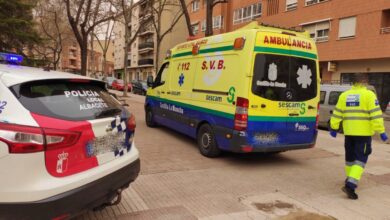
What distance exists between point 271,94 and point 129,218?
11.4ft

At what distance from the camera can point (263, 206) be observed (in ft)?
14.6

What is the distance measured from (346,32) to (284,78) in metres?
20.6

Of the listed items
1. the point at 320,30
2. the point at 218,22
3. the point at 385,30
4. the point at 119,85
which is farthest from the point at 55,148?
the point at 218,22

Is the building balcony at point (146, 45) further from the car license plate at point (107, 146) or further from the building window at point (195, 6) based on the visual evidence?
the car license plate at point (107, 146)

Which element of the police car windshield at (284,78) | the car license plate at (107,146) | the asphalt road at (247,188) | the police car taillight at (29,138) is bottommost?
the asphalt road at (247,188)

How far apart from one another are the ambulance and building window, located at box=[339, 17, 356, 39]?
1941cm

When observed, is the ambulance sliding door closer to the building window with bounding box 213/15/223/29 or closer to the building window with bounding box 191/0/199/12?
the building window with bounding box 213/15/223/29

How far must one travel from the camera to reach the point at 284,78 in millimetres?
6312

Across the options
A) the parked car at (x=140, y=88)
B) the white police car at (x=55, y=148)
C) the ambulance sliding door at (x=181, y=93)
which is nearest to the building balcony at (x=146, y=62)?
the parked car at (x=140, y=88)

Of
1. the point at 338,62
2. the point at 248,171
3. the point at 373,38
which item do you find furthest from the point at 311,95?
the point at 338,62

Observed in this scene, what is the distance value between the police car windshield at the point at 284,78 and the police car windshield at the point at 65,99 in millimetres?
3076

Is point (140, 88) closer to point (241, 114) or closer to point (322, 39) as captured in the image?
point (322, 39)

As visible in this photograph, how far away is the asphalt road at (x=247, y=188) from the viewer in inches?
166

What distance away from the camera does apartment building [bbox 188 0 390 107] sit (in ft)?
71.8
